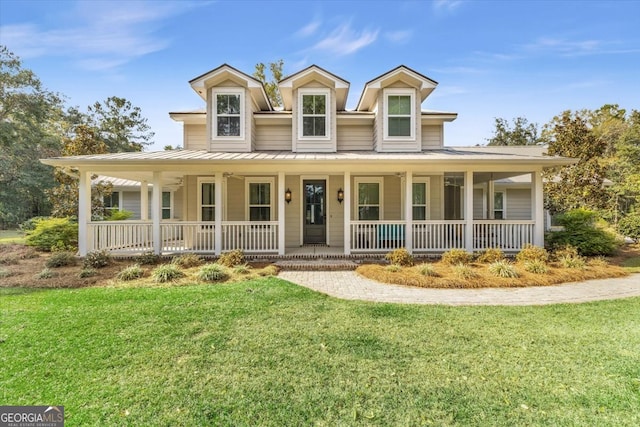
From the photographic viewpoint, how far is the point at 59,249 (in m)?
11.1

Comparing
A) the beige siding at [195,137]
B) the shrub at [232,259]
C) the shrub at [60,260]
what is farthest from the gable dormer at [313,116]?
the shrub at [60,260]

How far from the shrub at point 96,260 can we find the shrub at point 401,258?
8768mm

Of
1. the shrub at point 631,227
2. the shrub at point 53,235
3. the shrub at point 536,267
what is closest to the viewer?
the shrub at point 536,267

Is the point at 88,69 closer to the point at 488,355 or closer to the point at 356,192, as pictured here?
the point at 356,192

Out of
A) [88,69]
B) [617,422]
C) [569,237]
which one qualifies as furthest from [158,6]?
[569,237]

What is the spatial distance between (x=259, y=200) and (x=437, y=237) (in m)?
6.97

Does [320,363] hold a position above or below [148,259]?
below

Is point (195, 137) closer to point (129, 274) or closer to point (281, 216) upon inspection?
point (281, 216)

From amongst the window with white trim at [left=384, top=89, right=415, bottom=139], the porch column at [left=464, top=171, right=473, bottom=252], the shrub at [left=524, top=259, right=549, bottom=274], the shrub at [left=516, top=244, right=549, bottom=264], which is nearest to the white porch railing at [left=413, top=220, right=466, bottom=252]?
the porch column at [left=464, top=171, right=473, bottom=252]

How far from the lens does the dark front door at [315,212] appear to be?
39.5 ft

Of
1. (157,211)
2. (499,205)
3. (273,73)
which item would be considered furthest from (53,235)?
(499,205)

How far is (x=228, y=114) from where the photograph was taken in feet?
36.6

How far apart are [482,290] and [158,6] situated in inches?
484

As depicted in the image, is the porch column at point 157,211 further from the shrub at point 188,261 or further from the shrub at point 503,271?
the shrub at point 503,271
